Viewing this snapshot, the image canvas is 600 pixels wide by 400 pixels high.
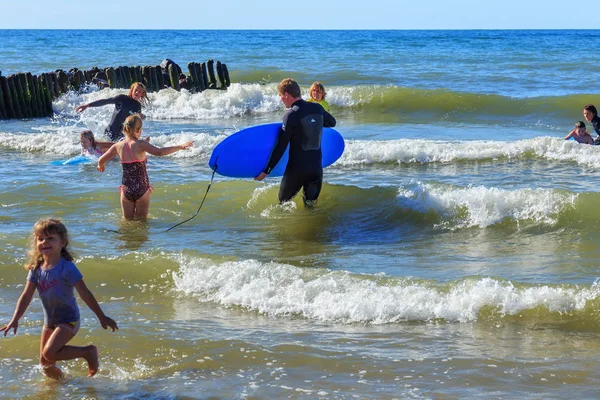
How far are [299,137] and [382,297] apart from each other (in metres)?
2.75

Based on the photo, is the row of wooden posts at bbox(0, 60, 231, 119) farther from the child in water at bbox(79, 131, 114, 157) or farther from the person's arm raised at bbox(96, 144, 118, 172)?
the person's arm raised at bbox(96, 144, 118, 172)

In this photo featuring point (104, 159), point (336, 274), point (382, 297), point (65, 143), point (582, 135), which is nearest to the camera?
point (382, 297)

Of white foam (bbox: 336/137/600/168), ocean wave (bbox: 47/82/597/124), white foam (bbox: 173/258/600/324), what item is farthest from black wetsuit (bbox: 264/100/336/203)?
ocean wave (bbox: 47/82/597/124)

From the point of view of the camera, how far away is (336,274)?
782cm

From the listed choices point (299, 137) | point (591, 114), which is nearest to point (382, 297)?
point (299, 137)

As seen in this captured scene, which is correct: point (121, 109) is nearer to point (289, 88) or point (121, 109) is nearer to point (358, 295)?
point (289, 88)

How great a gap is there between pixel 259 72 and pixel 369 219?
26.1 m

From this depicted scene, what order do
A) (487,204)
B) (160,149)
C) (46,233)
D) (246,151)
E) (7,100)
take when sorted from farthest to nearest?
(7,100)
(487,204)
(246,151)
(160,149)
(46,233)

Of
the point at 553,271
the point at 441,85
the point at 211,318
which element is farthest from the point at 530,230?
the point at 441,85

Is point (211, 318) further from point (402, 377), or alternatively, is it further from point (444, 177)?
point (444, 177)

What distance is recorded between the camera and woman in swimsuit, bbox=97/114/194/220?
9203 mm

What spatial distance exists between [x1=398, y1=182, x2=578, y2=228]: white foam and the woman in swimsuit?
10.8ft

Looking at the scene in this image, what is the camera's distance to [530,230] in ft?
32.7

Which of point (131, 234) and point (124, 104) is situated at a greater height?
point (124, 104)
